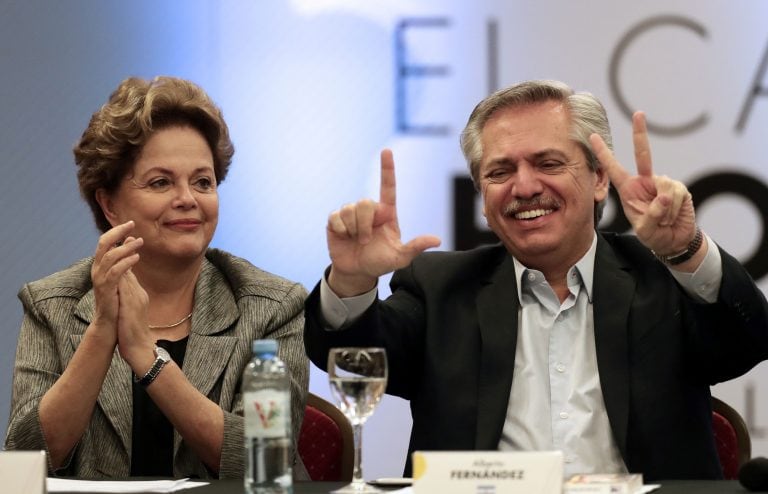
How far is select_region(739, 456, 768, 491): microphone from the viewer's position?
1728 mm

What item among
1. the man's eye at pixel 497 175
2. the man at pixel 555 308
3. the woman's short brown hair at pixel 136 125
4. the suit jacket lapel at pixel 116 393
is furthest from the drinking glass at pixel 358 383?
the woman's short brown hair at pixel 136 125

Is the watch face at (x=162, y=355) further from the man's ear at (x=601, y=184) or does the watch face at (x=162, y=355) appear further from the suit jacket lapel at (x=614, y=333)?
the man's ear at (x=601, y=184)

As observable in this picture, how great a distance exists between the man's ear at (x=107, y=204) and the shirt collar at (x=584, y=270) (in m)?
1.03

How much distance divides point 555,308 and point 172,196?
37.6 inches

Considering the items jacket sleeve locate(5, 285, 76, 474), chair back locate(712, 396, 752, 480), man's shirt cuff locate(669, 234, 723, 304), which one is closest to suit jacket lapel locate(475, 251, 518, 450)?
man's shirt cuff locate(669, 234, 723, 304)

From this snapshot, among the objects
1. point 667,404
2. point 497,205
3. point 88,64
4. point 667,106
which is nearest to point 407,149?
point 667,106

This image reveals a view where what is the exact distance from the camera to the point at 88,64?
14.2 feet

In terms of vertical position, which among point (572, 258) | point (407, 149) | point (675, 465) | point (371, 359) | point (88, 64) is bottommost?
point (675, 465)

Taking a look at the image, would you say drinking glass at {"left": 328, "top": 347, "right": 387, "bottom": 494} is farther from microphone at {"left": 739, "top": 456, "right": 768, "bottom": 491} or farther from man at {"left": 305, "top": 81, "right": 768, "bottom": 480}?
microphone at {"left": 739, "top": 456, "right": 768, "bottom": 491}

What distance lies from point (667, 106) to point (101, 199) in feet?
6.72

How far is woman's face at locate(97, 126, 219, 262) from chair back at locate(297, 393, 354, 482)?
50cm

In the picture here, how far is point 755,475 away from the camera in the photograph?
5.68 ft

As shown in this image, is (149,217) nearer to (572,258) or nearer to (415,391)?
(415,391)

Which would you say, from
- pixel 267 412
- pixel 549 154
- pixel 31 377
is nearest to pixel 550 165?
pixel 549 154
